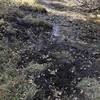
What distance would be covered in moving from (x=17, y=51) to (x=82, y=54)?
106 inches

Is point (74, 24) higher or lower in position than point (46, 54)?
lower

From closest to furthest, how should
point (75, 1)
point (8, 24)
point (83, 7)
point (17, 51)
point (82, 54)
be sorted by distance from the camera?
point (17, 51) → point (82, 54) → point (8, 24) → point (83, 7) → point (75, 1)

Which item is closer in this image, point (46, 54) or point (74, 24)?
point (46, 54)

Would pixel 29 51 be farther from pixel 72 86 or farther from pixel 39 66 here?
pixel 72 86

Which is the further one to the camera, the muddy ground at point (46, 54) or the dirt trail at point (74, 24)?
the dirt trail at point (74, 24)

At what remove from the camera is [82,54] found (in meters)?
12.6

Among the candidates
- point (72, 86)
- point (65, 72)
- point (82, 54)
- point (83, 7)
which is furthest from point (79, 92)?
point (83, 7)

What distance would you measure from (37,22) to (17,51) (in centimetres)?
382

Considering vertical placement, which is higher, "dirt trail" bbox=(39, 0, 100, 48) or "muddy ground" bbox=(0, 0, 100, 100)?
"muddy ground" bbox=(0, 0, 100, 100)

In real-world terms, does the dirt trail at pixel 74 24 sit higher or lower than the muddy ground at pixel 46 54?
lower

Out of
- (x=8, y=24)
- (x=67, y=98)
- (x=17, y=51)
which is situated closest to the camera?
(x=67, y=98)

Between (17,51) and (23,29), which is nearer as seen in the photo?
(17,51)

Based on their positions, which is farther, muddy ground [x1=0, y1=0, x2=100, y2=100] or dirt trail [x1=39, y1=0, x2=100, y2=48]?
dirt trail [x1=39, y1=0, x2=100, y2=48]

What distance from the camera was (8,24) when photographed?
47.5 ft
